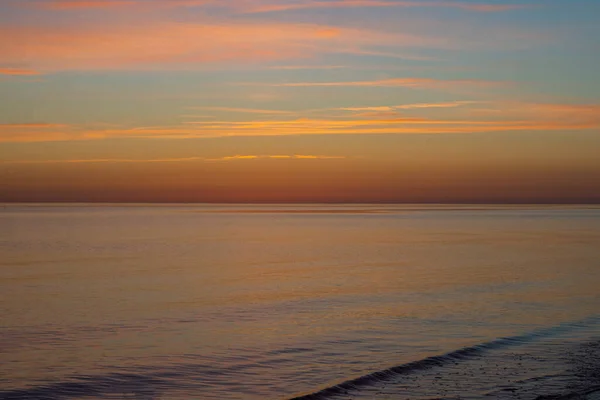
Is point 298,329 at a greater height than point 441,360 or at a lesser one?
greater

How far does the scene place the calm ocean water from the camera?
15.4 metres

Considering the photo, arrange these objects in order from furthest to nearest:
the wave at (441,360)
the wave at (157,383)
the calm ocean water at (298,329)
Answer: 1. the calm ocean water at (298,329)
2. the wave at (441,360)
3. the wave at (157,383)

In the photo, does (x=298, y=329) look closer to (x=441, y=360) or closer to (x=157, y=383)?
(x=441, y=360)

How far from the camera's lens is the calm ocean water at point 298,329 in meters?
15.4

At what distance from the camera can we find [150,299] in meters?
27.5

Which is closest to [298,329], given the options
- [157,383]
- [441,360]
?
[441,360]

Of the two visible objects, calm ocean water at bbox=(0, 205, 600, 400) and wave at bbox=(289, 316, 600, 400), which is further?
calm ocean water at bbox=(0, 205, 600, 400)

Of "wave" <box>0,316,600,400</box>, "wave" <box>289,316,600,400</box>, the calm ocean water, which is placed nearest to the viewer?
"wave" <box>0,316,600,400</box>

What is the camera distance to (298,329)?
71.0 ft

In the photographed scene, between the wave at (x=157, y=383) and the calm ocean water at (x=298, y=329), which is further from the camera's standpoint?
the calm ocean water at (x=298, y=329)

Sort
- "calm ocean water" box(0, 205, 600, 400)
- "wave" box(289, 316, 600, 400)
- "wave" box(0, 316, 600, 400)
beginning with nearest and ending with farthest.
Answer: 1. "wave" box(0, 316, 600, 400)
2. "wave" box(289, 316, 600, 400)
3. "calm ocean water" box(0, 205, 600, 400)

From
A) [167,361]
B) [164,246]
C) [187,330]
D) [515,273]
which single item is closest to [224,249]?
[164,246]

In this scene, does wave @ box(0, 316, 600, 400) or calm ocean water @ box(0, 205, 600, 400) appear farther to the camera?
calm ocean water @ box(0, 205, 600, 400)

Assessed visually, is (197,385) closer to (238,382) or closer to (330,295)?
(238,382)
